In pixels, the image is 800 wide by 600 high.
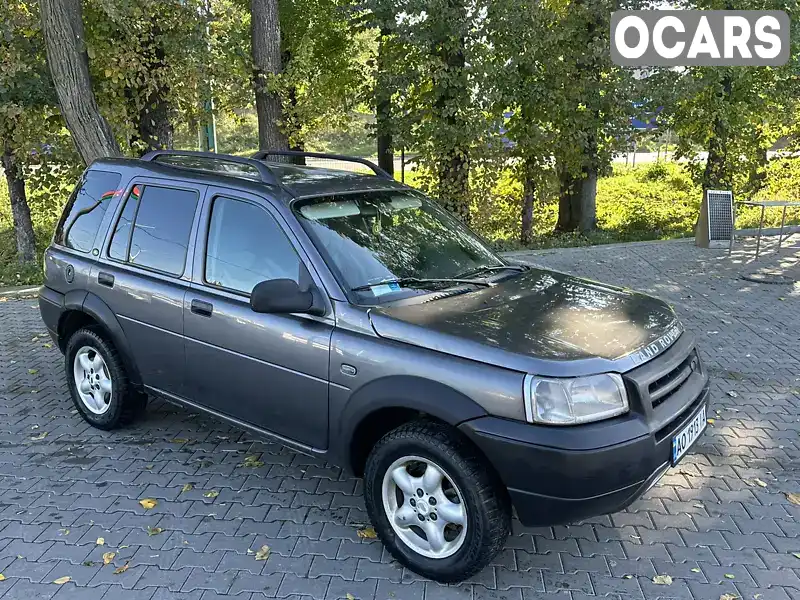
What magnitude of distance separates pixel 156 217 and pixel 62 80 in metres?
5.89

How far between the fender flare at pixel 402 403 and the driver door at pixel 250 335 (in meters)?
0.16

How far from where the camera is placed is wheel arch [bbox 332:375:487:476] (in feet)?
9.77

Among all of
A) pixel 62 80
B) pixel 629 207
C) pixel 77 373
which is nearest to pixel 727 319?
pixel 77 373

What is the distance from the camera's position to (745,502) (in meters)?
3.96

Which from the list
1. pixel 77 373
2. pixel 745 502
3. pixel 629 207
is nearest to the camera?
pixel 745 502

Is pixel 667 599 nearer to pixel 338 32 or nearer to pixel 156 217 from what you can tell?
pixel 156 217

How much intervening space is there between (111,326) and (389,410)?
2317 mm

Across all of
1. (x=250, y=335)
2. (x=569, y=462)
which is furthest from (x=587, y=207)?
(x=569, y=462)

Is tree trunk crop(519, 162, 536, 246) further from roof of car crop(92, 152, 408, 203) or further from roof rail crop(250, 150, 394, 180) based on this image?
roof of car crop(92, 152, 408, 203)

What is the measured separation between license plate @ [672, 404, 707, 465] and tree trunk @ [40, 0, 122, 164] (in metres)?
8.38

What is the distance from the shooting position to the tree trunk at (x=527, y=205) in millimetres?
13399

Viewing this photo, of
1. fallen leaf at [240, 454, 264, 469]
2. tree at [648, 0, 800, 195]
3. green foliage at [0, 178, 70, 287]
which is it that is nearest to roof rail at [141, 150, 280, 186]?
fallen leaf at [240, 454, 264, 469]

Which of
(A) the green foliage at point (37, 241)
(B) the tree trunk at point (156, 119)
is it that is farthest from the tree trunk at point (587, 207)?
(A) the green foliage at point (37, 241)

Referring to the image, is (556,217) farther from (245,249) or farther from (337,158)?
(245,249)
